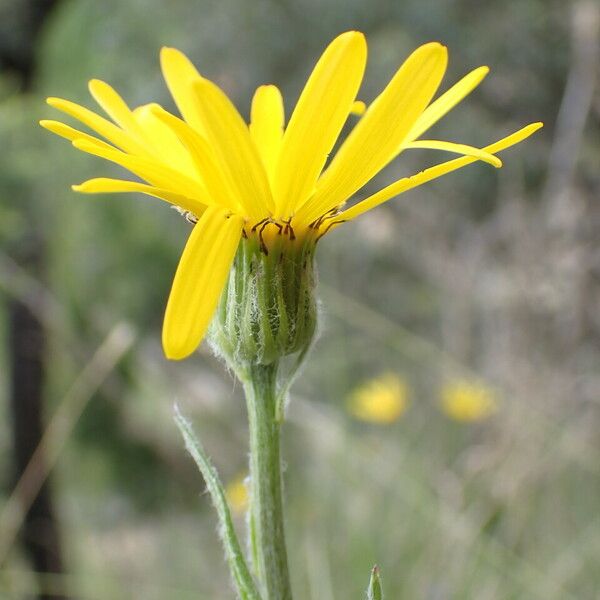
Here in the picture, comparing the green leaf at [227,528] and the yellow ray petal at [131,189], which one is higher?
the yellow ray petal at [131,189]

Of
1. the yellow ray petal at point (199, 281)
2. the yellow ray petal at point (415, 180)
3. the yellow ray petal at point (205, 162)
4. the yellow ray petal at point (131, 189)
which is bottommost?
the yellow ray petal at point (199, 281)

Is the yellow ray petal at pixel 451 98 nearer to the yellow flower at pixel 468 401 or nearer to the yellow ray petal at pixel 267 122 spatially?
the yellow ray petal at pixel 267 122

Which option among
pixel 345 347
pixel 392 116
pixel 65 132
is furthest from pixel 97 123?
pixel 345 347

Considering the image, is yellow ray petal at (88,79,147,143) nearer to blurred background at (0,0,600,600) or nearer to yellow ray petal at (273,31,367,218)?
yellow ray petal at (273,31,367,218)

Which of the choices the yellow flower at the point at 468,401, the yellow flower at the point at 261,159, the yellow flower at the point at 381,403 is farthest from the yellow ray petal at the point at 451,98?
the yellow flower at the point at 381,403

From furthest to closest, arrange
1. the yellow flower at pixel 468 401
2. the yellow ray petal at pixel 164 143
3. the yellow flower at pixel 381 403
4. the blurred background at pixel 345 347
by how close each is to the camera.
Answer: the yellow flower at pixel 381 403 < the yellow flower at pixel 468 401 < the blurred background at pixel 345 347 < the yellow ray petal at pixel 164 143

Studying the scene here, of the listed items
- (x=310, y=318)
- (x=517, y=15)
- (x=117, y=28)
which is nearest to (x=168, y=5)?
(x=117, y=28)

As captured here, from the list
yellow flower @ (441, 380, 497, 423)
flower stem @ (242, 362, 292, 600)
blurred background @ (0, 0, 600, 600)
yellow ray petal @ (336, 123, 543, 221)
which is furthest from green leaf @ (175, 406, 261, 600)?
yellow flower @ (441, 380, 497, 423)

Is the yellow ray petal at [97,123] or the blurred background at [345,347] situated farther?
the blurred background at [345,347]
